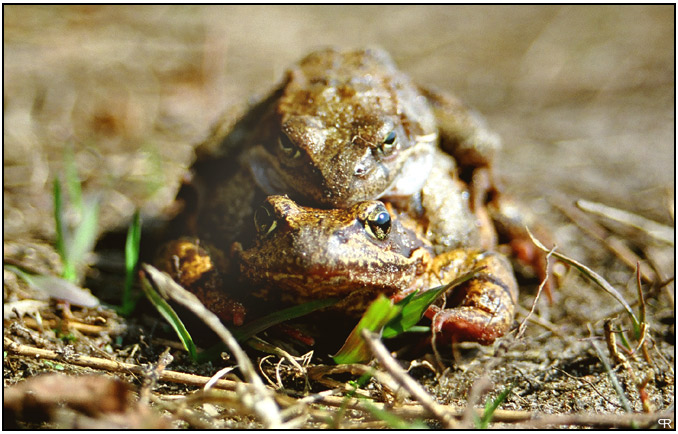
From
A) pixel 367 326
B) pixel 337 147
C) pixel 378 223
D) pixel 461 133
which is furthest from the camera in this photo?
pixel 461 133

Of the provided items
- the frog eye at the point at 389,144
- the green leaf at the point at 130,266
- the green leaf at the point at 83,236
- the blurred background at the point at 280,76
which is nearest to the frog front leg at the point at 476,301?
the frog eye at the point at 389,144

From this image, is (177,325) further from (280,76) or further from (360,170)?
(280,76)

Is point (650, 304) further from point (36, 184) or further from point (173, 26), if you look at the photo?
point (173, 26)

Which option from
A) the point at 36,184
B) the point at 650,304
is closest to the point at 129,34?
the point at 36,184

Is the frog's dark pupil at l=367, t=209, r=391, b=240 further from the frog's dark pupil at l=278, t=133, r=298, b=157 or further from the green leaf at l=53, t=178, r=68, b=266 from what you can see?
the green leaf at l=53, t=178, r=68, b=266

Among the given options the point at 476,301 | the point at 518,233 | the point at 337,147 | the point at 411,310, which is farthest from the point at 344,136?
the point at 518,233
